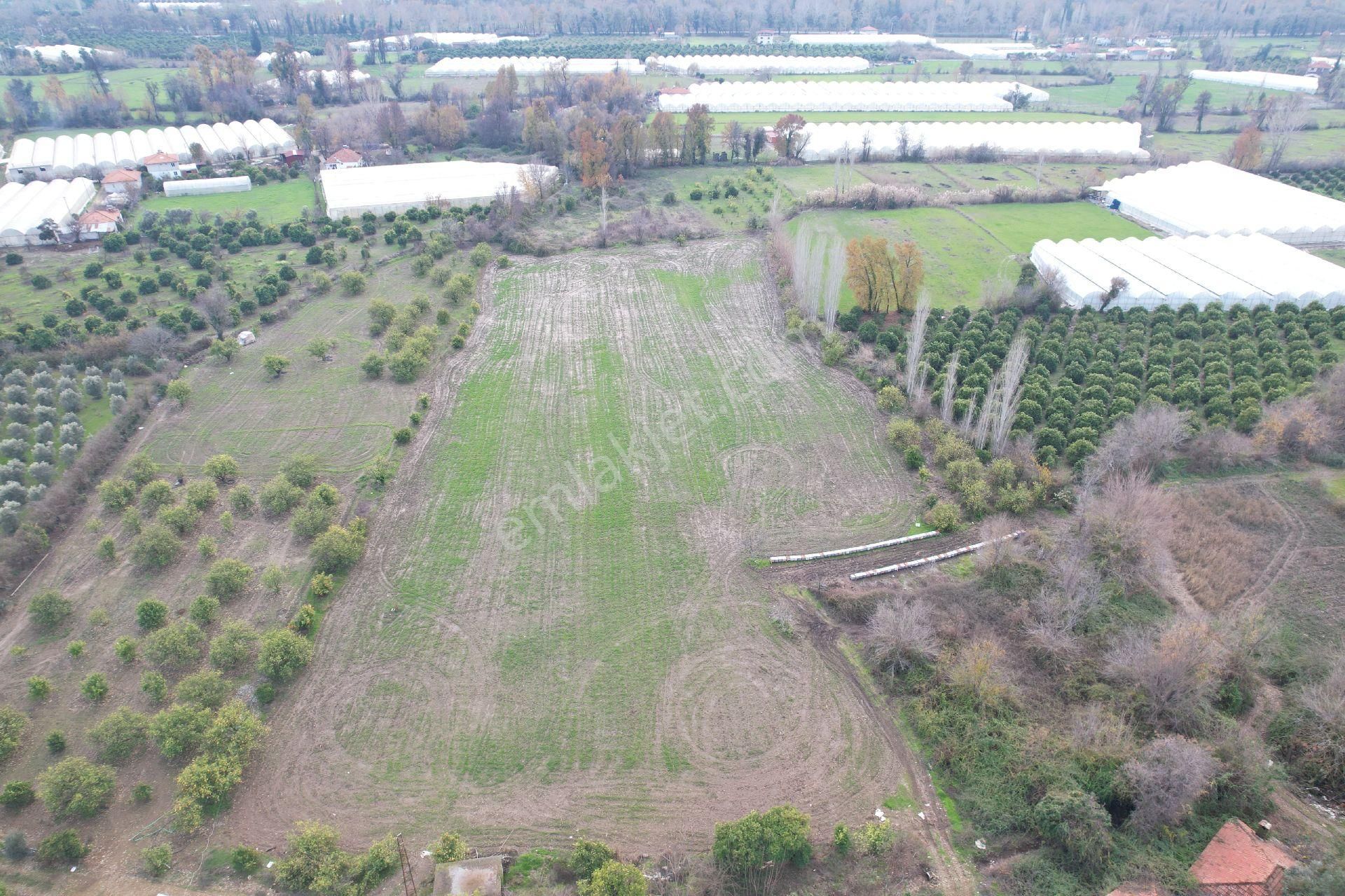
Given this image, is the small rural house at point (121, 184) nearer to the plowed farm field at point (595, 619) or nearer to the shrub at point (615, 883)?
the plowed farm field at point (595, 619)

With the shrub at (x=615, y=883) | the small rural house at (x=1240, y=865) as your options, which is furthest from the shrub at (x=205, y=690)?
the small rural house at (x=1240, y=865)

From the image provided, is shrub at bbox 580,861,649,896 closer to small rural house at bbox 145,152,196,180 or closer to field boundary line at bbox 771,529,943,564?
field boundary line at bbox 771,529,943,564

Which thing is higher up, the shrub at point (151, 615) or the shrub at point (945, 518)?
the shrub at point (945, 518)

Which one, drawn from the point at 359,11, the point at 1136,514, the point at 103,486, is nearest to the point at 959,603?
the point at 1136,514

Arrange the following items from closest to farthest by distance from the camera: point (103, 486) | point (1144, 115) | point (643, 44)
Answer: point (103, 486)
point (1144, 115)
point (643, 44)

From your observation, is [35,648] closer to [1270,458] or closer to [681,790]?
[681,790]

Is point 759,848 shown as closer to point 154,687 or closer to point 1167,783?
point 1167,783
